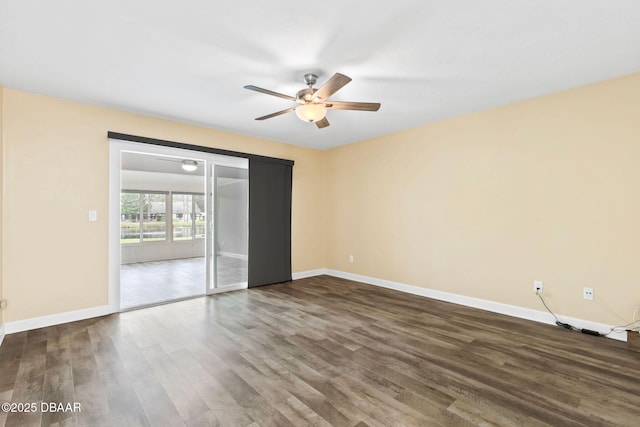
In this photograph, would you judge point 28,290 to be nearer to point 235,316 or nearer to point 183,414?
point 235,316

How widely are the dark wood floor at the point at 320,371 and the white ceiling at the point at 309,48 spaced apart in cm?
254

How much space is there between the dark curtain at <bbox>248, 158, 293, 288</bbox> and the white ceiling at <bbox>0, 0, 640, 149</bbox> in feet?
5.45

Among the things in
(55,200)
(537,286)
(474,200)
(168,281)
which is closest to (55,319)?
(55,200)

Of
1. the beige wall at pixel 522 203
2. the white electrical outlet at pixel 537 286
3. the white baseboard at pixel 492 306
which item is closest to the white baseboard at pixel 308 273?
the white baseboard at pixel 492 306

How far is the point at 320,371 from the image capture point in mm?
2232

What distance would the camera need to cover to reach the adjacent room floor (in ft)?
13.8

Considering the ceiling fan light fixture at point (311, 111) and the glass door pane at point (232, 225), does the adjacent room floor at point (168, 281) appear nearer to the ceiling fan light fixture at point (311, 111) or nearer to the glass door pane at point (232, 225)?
the glass door pane at point (232, 225)

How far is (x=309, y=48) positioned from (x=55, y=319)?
391cm

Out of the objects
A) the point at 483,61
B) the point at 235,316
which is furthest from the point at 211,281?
the point at 483,61

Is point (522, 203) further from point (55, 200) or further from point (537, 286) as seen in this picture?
point (55, 200)

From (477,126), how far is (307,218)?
3.26m

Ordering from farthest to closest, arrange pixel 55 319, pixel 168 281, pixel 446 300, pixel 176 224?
pixel 176 224, pixel 168 281, pixel 446 300, pixel 55 319

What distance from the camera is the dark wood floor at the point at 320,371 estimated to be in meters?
1.75

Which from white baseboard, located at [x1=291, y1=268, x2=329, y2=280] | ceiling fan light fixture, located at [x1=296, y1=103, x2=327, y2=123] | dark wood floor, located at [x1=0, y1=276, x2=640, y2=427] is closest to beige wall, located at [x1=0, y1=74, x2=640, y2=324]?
dark wood floor, located at [x1=0, y1=276, x2=640, y2=427]
